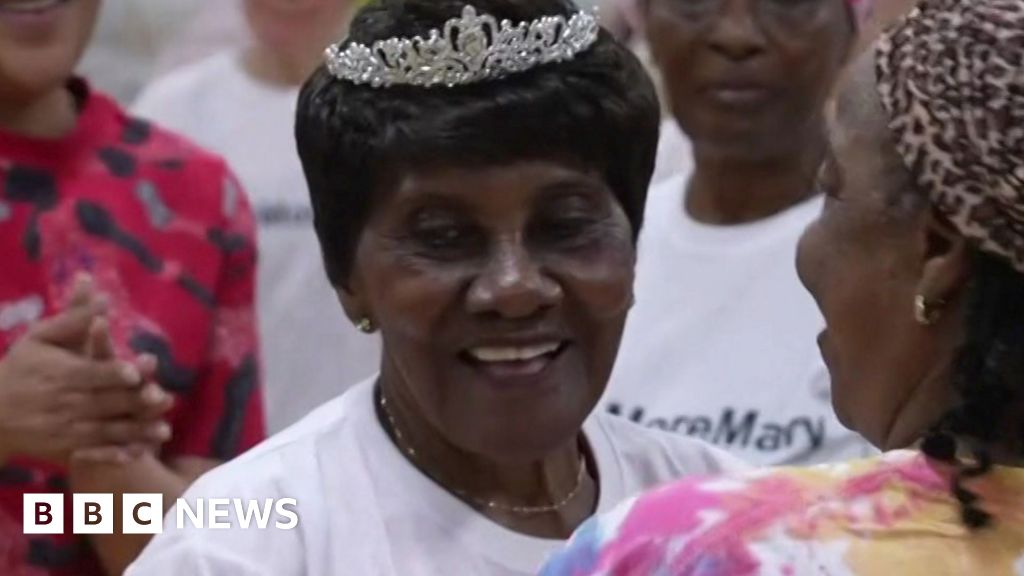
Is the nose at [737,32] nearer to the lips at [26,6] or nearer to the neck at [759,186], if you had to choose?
the neck at [759,186]

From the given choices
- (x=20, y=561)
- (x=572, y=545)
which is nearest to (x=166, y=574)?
(x=572, y=545)

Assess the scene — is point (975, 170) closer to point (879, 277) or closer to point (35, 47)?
point (879, 277)

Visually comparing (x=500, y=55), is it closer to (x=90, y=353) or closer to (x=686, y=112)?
(x=90, y=353)

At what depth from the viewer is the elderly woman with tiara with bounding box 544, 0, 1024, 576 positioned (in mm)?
1149

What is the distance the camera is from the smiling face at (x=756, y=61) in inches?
94.0

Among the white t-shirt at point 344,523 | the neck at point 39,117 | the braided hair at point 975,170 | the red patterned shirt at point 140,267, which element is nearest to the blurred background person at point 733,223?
the red patterned shirt at point 140,267

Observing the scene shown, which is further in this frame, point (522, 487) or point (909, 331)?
point (522, 487)

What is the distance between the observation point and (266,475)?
5.16ft

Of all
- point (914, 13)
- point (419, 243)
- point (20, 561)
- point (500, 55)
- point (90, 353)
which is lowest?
point (20, 561)

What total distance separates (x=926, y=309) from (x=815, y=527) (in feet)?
0.49

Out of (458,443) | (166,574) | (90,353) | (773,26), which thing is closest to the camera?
(166,574)

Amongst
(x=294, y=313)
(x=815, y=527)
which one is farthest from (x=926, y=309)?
(x=294, y=313)

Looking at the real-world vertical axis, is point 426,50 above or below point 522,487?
above

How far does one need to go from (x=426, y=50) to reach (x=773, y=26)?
895mm
